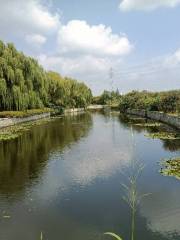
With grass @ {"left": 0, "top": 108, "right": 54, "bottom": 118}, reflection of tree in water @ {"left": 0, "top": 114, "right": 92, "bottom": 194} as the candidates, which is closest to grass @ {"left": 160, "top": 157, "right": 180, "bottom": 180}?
reflection of tree in water @ {"left": 0, "top": 114, "right": 92, "bottom": 194}

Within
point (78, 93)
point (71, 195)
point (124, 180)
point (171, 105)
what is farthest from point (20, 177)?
point (78, 93)

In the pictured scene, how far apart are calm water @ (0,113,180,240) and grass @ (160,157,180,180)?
0.46m

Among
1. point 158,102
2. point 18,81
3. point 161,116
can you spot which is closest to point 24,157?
point 18,81

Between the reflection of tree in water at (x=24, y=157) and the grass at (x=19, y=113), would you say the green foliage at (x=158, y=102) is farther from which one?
the grass at (x=19, y=113)

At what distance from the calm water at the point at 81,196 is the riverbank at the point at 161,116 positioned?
12796 millimetres

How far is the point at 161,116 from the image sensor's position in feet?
153

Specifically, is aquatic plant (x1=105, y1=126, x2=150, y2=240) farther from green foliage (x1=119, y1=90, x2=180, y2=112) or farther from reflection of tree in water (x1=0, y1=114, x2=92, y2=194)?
green foliage (x1=119, y1=90, x2=180, y2=112)

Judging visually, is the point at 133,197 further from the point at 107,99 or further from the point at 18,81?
the point at 107,99

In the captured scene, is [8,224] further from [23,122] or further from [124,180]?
[23,122]

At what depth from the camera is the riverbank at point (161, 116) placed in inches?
1424

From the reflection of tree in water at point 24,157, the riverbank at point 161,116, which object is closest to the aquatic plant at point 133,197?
the reflection of tree in water at point 24,157

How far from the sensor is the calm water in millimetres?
9809

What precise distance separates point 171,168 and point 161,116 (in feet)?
100

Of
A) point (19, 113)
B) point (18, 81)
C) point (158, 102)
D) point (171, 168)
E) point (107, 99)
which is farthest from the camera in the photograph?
point (107, 99)
